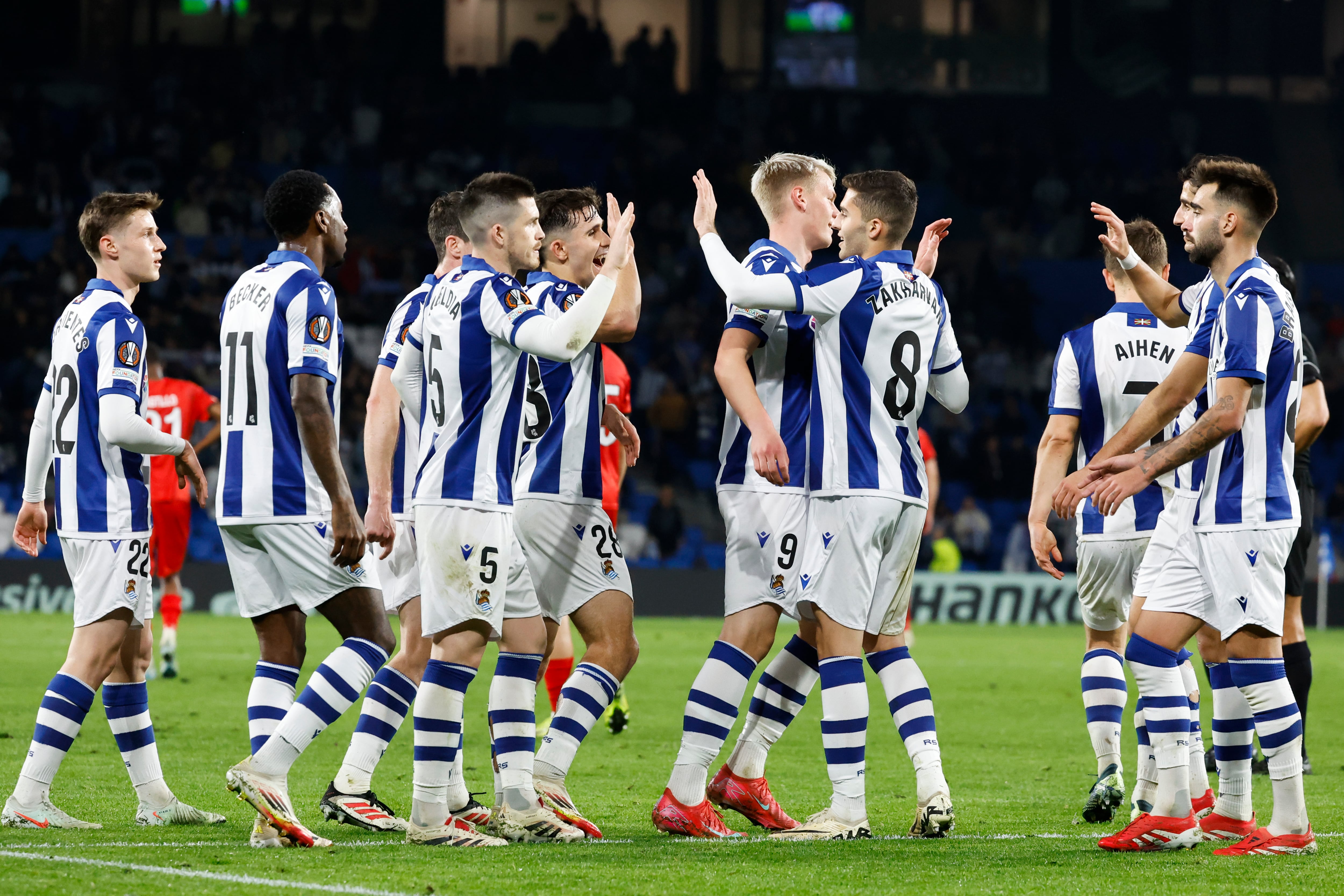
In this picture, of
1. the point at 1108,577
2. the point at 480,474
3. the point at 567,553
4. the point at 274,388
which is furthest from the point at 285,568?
the point at 1108,577

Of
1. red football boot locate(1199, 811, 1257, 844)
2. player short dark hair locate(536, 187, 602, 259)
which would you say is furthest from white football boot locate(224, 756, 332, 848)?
red football boot locate(1199, 811, 1257, 844)

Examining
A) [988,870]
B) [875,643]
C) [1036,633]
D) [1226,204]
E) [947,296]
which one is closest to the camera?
[988,870]

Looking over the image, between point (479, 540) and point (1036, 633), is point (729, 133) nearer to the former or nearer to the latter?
point (1036, 633)

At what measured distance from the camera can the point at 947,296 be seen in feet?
89.9

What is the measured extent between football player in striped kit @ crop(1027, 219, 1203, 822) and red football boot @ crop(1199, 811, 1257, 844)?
0.67 metres

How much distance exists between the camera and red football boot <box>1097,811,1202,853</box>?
547cm

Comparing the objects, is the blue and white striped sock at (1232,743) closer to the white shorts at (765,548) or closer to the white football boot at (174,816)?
the white shorts at (765,548)

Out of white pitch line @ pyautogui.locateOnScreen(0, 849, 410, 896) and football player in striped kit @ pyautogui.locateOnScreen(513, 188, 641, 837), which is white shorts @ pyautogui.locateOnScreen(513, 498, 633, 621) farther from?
white pitch line @ pyautogui.locateOnScreen(0, 849, 410, 896)

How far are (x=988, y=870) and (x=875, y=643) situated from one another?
4.16 feet

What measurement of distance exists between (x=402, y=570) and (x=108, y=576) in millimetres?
1226

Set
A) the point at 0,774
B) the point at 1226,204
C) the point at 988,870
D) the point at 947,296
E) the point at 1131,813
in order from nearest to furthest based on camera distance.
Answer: the point at 988,870 < the point at 1226,204 < the point at 1131,813 < the point at 0,774 < the point at 947,296

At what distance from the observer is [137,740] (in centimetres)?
611

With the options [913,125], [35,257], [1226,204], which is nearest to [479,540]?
[1226,204]

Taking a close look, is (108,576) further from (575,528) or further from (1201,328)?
(1201,328)
